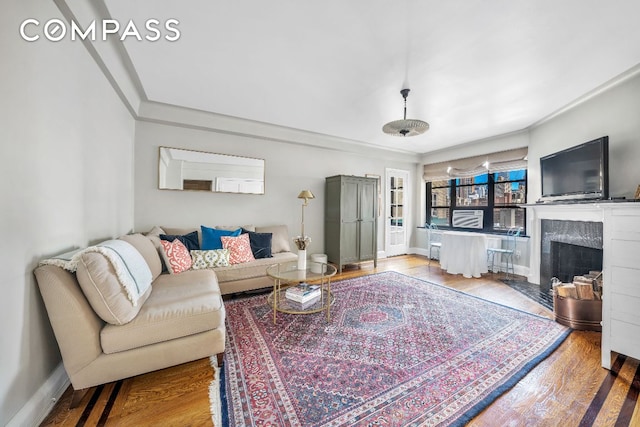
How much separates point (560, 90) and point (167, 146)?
507 cm

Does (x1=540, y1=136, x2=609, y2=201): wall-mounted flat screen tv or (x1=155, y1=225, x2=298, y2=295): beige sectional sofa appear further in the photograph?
(x1=155, y1=225, x2=298, y2=295): beige sectional sofa

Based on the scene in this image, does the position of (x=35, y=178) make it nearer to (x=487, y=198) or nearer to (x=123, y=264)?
(x=123, y=264)

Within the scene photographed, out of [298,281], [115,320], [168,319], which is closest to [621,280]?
[298,281]

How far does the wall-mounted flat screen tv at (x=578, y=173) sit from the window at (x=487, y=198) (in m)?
0.94

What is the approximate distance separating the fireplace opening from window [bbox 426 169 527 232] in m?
1.01

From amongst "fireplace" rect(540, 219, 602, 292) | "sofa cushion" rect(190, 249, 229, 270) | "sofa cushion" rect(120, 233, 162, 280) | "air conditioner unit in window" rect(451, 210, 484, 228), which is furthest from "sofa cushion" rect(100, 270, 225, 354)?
"air conditioner unit in window" rect(451, 210, 484, 228)

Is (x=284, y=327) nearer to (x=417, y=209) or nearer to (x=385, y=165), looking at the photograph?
(x=385, y=165)

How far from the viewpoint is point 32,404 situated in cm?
128

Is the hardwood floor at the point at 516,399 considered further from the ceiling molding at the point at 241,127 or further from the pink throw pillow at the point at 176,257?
the ceiling molding at the point at 241,127

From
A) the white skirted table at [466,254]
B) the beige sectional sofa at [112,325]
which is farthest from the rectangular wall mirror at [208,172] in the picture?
the white skirted table at [466,254]

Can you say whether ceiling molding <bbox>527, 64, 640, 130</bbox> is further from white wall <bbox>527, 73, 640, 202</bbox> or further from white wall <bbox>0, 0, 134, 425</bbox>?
white wall <bbox>0, 0, 134, 425</bbox>

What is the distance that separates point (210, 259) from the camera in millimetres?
3084

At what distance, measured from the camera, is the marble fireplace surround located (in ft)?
8.80

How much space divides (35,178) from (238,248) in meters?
2.16
